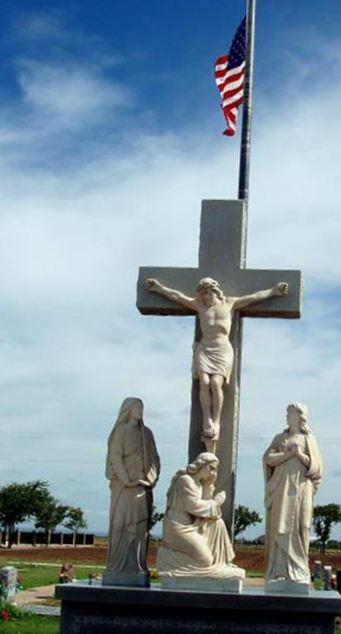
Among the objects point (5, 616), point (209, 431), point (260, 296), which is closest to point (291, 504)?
point (209, 431)

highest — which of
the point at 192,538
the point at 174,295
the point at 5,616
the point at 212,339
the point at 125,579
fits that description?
the point at 174,295

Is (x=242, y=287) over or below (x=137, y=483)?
over

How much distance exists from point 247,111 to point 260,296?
14.5ft

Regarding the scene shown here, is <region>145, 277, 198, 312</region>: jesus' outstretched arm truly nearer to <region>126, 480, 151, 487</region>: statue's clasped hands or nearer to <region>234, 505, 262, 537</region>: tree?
<region>126, 480, 151, 487</region>: statue's clasped hands

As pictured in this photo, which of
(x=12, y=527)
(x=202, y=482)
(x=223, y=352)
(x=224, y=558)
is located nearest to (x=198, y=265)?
(x=223, y=352)

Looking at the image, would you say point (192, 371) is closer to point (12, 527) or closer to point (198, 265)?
point (198, 265)

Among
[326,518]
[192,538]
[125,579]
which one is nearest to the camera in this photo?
[192,538]

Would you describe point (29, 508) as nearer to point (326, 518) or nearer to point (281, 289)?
point (326, 518)

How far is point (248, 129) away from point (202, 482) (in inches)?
247

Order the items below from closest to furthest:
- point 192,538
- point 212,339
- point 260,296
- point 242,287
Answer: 1. point 192,538
2. point 212,339
3. point 260,296
4. point 242,287

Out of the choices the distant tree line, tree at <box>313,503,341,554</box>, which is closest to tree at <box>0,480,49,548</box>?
the distant tree line

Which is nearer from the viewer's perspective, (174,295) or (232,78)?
(174,295)

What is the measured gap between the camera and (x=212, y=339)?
10.8m

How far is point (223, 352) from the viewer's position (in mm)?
10742
